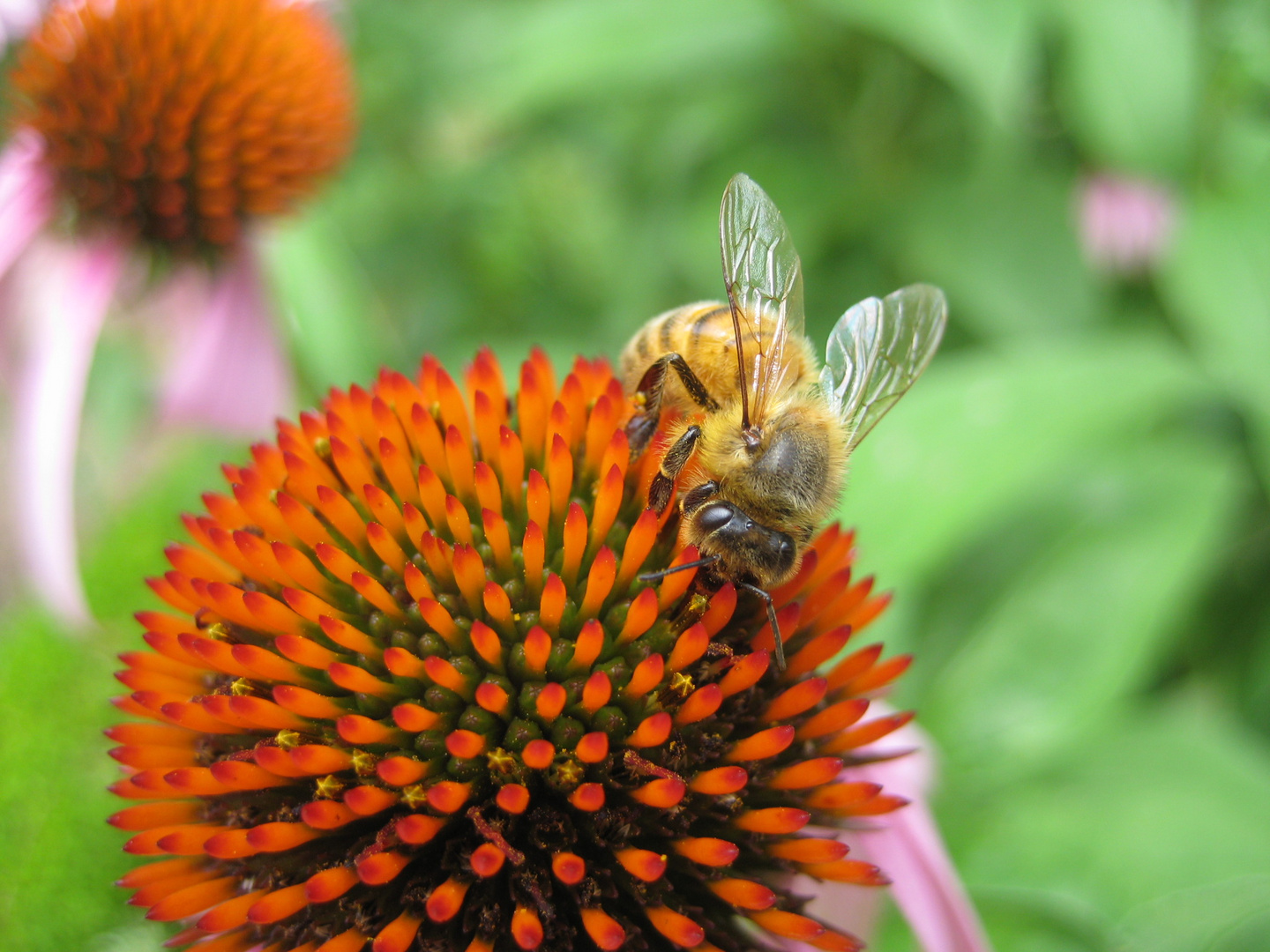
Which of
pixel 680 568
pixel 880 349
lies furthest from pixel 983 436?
pixel 680 568

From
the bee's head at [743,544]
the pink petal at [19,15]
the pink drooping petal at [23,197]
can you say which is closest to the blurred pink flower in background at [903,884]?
the bee's head at [743,544]

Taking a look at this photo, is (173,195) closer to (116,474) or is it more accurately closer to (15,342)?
(15,342)

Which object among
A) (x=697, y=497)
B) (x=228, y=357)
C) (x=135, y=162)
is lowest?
(x=697, y=497)

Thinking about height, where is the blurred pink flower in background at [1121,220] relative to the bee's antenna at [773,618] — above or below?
above

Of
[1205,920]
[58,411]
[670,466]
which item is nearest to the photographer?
[670,466]

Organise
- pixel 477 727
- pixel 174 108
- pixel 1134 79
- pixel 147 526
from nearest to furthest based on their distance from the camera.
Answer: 1. pixel 477 727
2. pixel 174 108
3. pixel 1134 79
4. pixel 147 526

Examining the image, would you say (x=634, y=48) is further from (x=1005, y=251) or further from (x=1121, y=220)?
(x=1121, y=220)

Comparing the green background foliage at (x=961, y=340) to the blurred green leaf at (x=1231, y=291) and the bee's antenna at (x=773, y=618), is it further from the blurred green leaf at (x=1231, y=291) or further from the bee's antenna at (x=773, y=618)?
the bee's antenna at (x=773, y=618)

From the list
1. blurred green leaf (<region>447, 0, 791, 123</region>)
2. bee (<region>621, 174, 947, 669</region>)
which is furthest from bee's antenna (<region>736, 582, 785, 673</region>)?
blurred green leaf (<region>447, 0, 791, 123</region>)

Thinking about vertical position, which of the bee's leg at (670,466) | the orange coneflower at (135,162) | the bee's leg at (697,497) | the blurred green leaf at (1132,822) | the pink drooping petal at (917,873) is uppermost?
the orange coneflower at (135,162)
